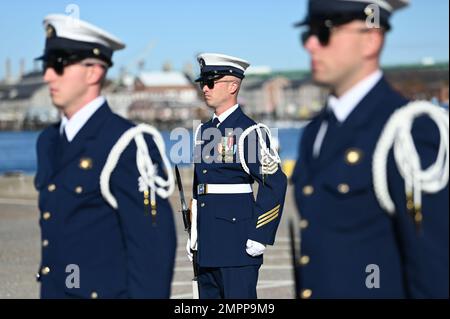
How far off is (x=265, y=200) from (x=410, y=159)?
3617mm

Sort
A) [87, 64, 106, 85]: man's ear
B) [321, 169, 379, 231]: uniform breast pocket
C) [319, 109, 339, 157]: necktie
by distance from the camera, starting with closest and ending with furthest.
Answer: [321, 169, 379, 231]: uniform breast pocket → [319, 109, 339, 157]: necktie → [87, 64, 106, 85]: man's ear

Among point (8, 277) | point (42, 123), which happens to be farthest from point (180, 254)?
point (42, 123)

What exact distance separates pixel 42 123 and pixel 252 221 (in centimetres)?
14824

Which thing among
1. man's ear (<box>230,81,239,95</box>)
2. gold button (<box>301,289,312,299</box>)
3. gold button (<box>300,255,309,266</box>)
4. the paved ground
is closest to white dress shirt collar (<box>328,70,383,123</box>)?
gold button (<box>300,255,309,266</box>)

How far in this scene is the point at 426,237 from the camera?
3520 millimetres

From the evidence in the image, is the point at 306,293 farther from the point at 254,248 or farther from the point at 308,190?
the point at 254,248

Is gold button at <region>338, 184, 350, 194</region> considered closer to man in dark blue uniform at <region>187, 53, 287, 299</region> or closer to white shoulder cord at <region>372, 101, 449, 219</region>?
white shoulder cord at <region>372, 101, 449, 219</region>

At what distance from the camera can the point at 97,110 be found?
4.43 m

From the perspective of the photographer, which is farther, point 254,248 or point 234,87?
point 234,87

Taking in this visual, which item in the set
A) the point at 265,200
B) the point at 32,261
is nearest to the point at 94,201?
the point at 265,200

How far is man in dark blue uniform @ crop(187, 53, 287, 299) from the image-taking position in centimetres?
708

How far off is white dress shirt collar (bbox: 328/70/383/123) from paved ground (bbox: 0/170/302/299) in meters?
3.25

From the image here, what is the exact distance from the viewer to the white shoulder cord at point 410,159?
11.6ft
